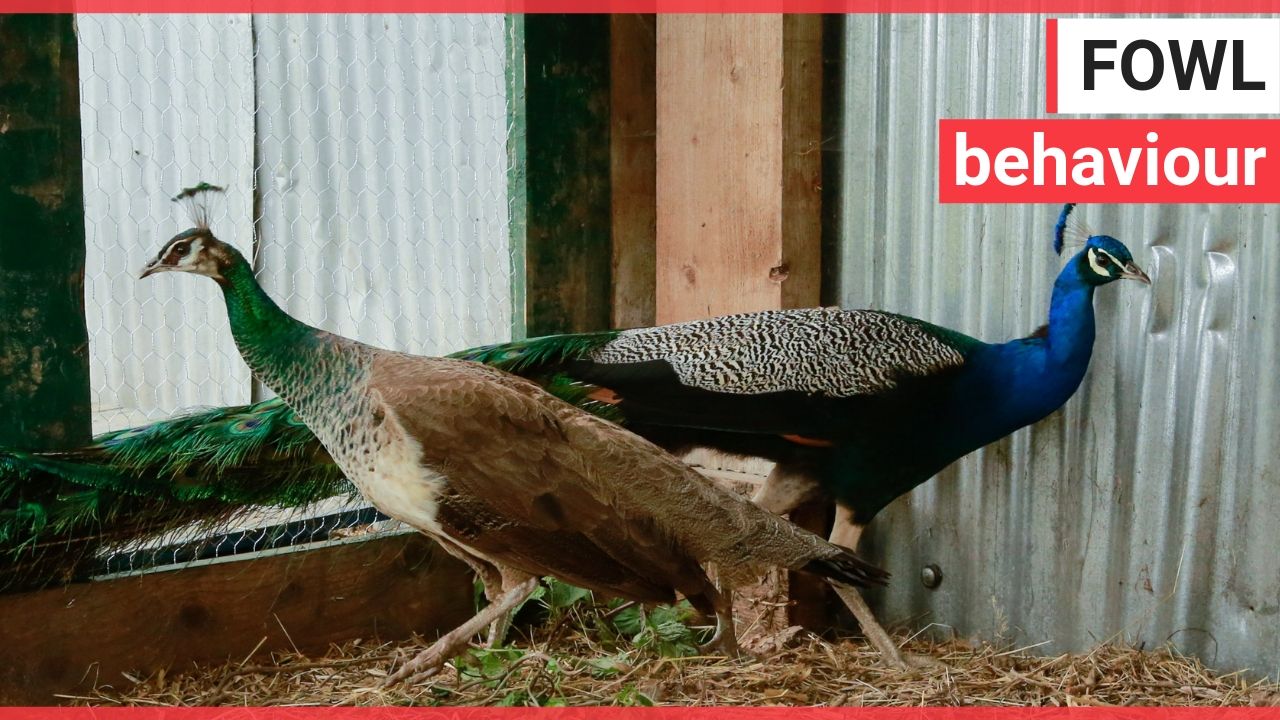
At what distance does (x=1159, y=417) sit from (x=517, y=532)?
5.45ft

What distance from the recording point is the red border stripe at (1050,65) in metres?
3.20

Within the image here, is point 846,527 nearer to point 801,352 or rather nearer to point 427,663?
point 801,352

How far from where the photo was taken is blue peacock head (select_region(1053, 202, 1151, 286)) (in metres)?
2.97

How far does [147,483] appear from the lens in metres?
2.87

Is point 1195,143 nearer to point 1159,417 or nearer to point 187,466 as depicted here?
point 1159,417

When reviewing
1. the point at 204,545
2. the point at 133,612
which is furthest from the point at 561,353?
the point at 133,612

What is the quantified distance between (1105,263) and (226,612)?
2.35 m

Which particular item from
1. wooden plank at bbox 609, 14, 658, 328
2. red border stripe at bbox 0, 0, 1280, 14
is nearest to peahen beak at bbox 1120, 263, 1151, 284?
red border stripe at bbox 0, 0, 1280, 14

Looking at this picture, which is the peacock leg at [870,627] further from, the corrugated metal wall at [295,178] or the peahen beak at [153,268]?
the peahen beak at [153,268]

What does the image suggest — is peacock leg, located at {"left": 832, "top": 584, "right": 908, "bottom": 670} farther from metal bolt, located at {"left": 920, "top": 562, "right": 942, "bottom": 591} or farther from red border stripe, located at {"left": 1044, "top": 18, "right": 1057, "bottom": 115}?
red border stripe, located at {"left": 1044, "top": 18, "right": 1057, "bottom": 115}

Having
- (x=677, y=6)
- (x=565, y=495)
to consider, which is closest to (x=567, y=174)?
(x=677, y=6)

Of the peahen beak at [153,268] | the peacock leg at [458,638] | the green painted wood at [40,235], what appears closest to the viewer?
the peahen beak at [153,268]

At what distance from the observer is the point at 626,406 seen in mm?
3113

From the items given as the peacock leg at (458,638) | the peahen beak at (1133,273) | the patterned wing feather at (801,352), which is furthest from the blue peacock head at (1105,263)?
the peacock leg at (458,638)
